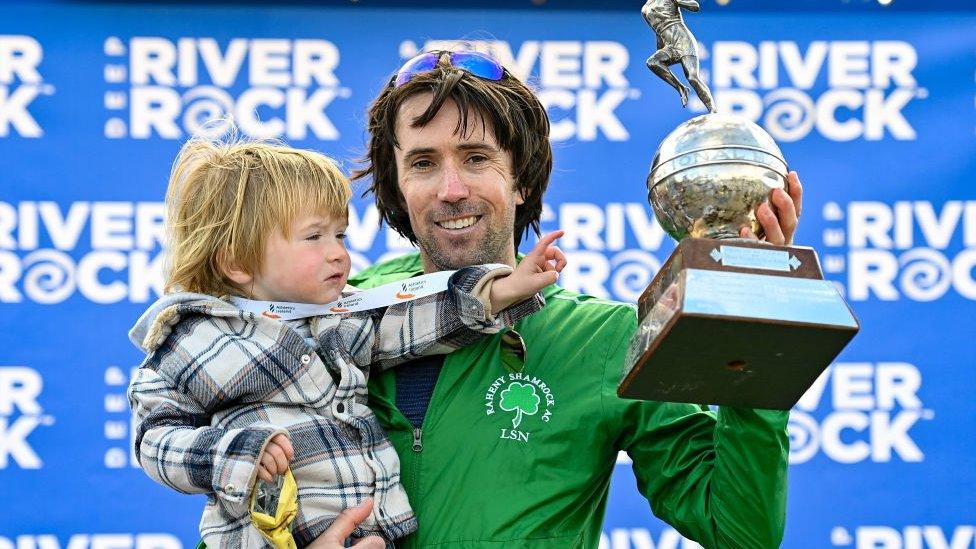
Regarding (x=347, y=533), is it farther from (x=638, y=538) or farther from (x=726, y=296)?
(x=638, y=538)

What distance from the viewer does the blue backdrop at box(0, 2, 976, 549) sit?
3752 mm

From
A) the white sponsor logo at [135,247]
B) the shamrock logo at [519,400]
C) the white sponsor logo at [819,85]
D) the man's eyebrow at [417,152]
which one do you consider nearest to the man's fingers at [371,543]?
the shamrock logo at [519,400]

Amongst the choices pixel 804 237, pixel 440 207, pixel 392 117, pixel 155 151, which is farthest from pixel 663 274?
pixel 155 151

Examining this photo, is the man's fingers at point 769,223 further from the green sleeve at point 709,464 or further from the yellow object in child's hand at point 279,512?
the yellow object in child's hand at point 279,512

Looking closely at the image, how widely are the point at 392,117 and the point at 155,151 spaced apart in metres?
1.38

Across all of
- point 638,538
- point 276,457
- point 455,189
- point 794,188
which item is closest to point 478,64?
point 455,189

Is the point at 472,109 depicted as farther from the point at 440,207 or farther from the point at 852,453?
the point at 852,453

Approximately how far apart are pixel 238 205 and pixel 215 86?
156 cm

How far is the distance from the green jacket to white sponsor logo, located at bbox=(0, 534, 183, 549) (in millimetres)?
1564

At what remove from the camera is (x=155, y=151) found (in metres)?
3.84

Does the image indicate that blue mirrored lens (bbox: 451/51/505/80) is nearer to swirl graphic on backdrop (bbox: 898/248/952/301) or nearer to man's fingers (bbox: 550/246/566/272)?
man's fingers (bbox: 550/246/566/272)

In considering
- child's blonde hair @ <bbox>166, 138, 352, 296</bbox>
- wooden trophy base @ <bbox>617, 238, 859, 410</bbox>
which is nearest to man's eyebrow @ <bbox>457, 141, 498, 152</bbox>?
child's blonde hair @ <bbox>166, 138, 352, 296</bbox>

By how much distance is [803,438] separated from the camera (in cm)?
380

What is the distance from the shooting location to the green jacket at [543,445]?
2297 mm
